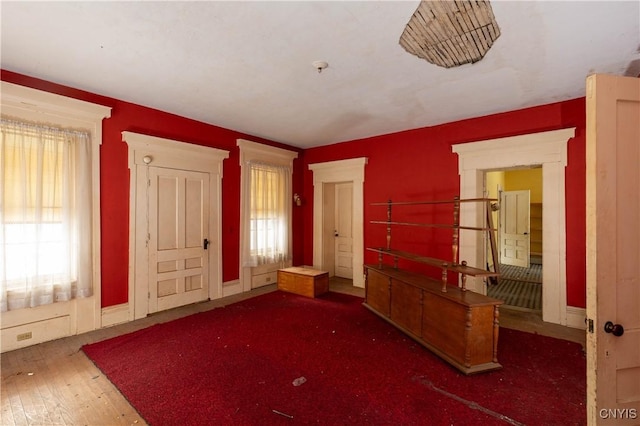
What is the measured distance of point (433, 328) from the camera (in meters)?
2.95

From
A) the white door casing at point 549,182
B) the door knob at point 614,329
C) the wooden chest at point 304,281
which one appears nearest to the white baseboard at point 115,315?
the wooden chest at point 304,281

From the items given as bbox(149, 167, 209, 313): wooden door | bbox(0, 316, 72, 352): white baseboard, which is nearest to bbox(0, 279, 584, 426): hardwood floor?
bbox(0, 316, 72, 352): white baseboard

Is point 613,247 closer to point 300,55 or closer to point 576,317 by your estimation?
point 300,55

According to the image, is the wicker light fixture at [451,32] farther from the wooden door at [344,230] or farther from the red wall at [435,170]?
the wooden door at [344,230]

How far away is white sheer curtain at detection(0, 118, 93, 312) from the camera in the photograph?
2893 mm

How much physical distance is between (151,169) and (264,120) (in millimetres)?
1721

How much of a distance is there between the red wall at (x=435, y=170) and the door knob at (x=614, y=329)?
275cm

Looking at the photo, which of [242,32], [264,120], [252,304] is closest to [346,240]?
[252,304]

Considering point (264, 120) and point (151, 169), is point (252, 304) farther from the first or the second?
point (264, 120)

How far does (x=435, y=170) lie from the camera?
4605mm

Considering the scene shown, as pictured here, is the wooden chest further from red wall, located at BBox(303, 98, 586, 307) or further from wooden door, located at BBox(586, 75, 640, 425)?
wooden door, located at BBox(586, 75, 640, 425)

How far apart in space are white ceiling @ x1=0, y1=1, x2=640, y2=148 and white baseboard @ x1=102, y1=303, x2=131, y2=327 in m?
2.60

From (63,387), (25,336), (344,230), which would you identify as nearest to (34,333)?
(25,336)

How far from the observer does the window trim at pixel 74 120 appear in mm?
2936
